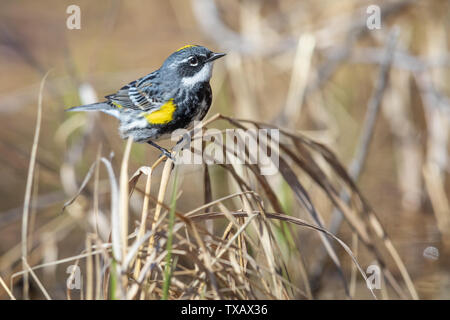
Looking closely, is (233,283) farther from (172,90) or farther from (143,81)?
(143,81)

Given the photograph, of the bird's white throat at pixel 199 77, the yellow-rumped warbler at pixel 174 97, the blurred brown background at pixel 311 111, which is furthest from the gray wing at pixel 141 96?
the blurred brown background at pixel 311 111

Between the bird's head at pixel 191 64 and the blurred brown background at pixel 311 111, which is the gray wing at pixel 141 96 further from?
the blurred brown background at pixel 311 111

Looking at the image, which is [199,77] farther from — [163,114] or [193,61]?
[163,114]

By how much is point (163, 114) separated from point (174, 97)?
0.10 metres

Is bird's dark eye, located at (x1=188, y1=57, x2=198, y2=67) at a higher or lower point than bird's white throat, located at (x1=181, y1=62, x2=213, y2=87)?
higher

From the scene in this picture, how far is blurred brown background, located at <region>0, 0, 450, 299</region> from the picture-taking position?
4.55 meters

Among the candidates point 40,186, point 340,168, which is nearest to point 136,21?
point 40,186

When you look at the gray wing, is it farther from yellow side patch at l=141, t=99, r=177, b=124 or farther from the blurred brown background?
the blurred brown background

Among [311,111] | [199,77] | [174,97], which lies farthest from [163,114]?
[311,111]

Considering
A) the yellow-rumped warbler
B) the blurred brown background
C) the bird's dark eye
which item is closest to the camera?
the yellow-rumped warbler

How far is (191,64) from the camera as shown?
305 centimetres

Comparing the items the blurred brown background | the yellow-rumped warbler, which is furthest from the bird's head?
the blurred brown background

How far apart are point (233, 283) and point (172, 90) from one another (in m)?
1.10

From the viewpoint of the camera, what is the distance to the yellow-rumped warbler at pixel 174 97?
9.64 feet
